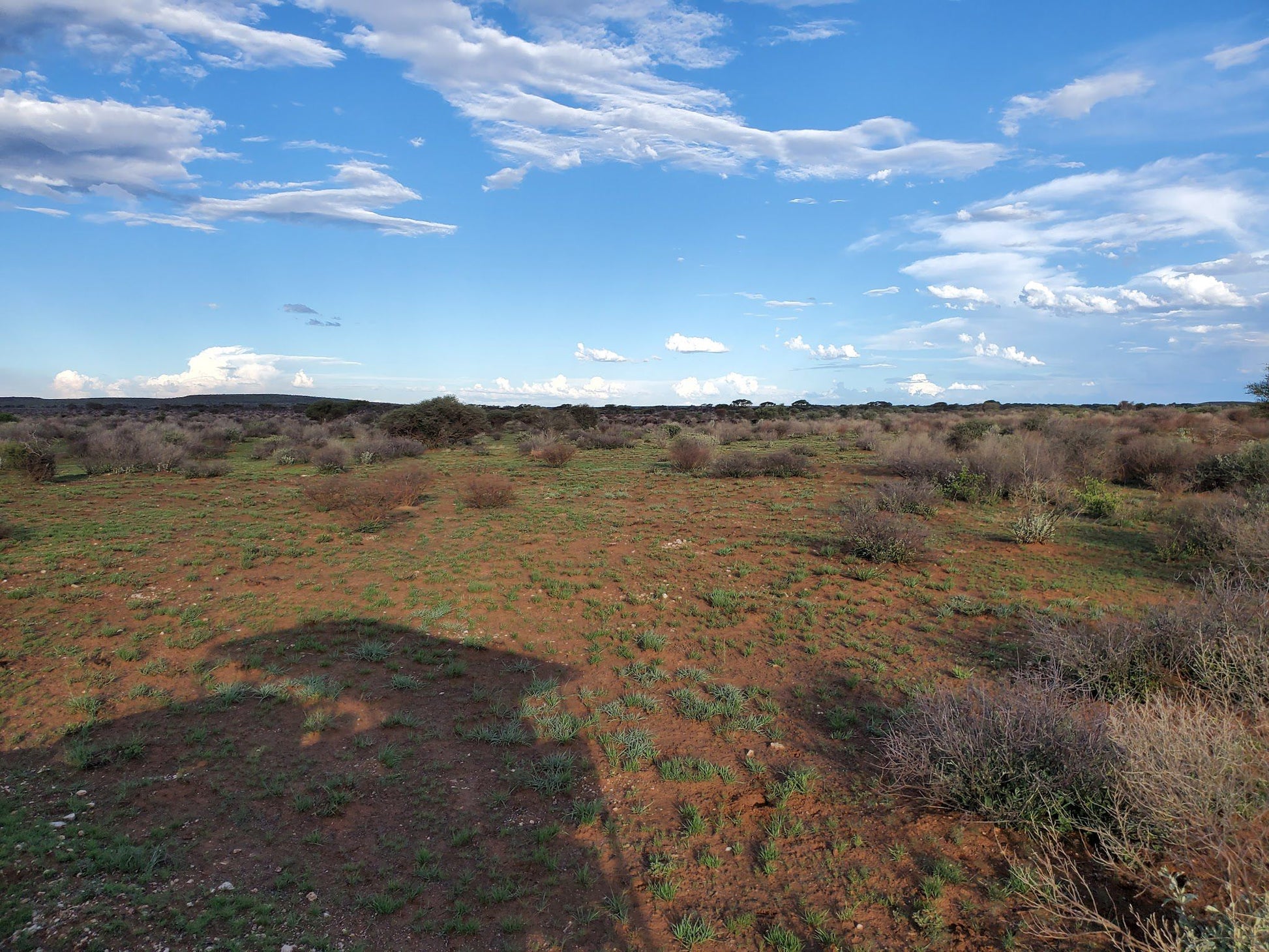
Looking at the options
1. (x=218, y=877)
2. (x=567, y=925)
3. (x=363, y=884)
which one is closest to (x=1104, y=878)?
(x=567, y=925)

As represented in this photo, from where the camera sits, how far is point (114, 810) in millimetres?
4660

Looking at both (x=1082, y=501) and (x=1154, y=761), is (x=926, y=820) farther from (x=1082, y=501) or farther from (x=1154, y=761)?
(x=1082, y=501)

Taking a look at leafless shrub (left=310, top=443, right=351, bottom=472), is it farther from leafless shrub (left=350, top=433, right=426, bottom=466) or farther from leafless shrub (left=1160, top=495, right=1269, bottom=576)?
leafless shrub (left=1160, top=495, right=1269, bottom=576)

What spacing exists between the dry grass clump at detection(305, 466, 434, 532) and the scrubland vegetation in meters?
0.52

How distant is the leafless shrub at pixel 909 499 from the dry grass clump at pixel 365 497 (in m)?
11.3

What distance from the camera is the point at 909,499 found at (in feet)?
45.1

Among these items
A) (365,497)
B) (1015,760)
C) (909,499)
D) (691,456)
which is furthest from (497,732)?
(691,456)

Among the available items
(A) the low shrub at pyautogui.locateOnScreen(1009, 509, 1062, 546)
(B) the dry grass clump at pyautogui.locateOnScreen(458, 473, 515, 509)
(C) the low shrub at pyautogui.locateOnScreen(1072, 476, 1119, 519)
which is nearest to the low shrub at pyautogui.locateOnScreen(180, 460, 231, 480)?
(B) the dry grass clump at pyautogui.locateOnScreen(458, 473, 515, 509)

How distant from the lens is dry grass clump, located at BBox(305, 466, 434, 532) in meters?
13.8

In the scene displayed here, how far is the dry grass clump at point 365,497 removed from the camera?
1379 cm

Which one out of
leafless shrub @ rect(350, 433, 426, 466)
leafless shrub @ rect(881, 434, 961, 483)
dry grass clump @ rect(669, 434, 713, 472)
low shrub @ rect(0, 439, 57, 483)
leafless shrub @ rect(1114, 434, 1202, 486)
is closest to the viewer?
leafless shrub @ rect(1114, 434, 1202, 486)

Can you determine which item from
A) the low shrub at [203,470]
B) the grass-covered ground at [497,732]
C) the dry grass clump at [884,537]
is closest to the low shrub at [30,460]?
the low shrub at [203,470]

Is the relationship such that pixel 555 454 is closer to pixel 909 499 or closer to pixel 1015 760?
pixel 909 499

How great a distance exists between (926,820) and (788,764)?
1164 mm
